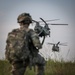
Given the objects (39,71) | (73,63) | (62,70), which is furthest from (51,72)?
(39,71)

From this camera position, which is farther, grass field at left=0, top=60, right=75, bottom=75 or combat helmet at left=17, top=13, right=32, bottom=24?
grass field at left=0, top=60, right=75, bottom=75

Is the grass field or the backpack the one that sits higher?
the backpack

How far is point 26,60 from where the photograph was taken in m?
5.73

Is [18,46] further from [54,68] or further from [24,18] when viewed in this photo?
[54,68]

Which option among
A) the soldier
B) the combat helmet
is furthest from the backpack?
the combat helmet

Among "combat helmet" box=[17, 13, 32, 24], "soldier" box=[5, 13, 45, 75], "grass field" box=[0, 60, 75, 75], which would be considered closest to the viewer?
"soldier" box=[5, 13, 45, 75]

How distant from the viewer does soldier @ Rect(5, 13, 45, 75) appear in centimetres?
563

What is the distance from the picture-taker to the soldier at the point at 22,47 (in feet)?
18.5

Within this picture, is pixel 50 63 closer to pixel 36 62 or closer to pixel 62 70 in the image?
pixel 62 70

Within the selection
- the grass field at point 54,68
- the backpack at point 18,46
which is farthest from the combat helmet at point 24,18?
the grass field at point 54,68

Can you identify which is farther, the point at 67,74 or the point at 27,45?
the point at 67,74

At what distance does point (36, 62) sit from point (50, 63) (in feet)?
12.2

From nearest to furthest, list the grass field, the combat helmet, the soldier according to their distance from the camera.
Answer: the soldier, the combat helmet, the grass field

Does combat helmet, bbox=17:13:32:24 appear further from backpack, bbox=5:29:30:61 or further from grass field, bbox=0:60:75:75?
grass field, bbox=0:60:75:75
